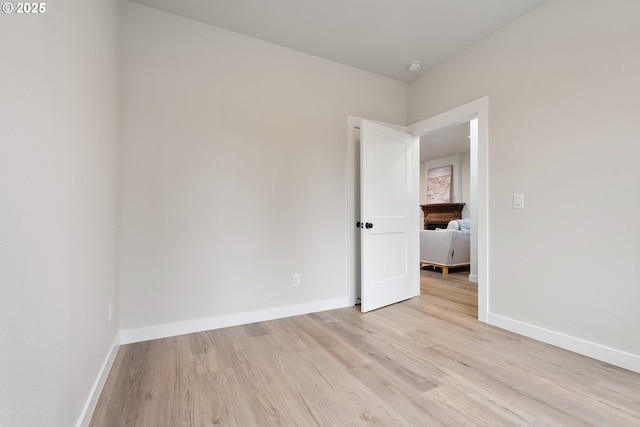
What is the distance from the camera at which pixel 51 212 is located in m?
0.95

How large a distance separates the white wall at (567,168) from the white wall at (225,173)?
57.6 inches

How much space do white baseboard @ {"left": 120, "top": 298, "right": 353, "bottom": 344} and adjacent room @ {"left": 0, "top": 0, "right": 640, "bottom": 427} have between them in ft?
0.06

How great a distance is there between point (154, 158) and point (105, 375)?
1496mm

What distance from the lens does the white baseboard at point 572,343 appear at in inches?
69.1

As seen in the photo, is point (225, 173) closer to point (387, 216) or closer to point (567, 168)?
point (387, 216)

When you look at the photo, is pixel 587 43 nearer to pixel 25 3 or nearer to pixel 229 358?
pixel 25 3

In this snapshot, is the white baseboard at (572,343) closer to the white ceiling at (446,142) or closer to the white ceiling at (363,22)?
the white ceiling at (363,22)

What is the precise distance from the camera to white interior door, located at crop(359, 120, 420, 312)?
285 cm

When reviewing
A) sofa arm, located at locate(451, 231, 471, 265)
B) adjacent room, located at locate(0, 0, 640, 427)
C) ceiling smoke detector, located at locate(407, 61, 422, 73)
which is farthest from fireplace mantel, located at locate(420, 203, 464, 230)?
ceiling smoke detector, located at locate(407, 61, 422, 73)

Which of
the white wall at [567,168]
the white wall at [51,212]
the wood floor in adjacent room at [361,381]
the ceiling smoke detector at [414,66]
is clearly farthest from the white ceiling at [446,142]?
the white wall at [51,212]

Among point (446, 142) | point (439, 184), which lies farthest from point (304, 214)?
point (439, 184)

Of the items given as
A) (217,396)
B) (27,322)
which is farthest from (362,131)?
(27,322)

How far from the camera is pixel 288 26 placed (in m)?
2.43

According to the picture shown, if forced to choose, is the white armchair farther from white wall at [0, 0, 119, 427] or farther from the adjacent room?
white wall at [0, 0, 119, 427]
